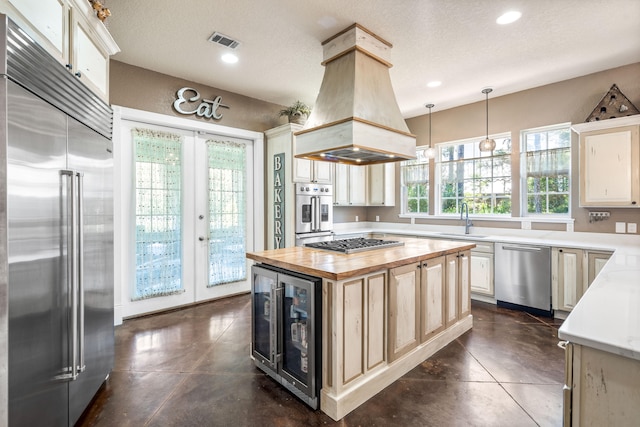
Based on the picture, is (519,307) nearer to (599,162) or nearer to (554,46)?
(599,162)

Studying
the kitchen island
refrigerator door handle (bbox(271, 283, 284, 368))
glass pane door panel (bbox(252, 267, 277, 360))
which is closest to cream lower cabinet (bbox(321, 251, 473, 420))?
the kitchen island

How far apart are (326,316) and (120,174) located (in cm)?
303

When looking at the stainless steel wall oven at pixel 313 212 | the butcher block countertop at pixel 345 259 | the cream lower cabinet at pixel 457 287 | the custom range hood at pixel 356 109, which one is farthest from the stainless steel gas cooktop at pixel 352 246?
the stainless steel wall oven at pixel 313 212

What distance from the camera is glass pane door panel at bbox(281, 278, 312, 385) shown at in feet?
7.03

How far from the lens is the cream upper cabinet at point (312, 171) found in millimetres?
4551

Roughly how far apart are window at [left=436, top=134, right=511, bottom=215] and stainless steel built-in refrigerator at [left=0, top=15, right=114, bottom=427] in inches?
192

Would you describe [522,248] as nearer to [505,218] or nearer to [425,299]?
[505,218]

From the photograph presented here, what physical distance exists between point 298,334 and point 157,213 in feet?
8.71

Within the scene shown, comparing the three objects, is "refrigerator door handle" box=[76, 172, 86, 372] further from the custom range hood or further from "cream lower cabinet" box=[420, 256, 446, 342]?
"cream lower cabinet" box=[420, 256, 446, 342]

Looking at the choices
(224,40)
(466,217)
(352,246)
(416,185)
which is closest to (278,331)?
(352,246)

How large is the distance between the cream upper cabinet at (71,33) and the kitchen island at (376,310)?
1727 millimetres

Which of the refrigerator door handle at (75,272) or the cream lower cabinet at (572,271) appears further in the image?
the cream lower cabinet at (572,271)

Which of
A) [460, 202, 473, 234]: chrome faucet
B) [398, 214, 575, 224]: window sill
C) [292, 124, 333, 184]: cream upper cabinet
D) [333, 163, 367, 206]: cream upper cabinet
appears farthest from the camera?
[333, 163, 367, 206]: cream upper cabinet

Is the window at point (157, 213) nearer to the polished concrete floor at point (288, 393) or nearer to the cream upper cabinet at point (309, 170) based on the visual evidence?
the polished concrete floor at point (288, 393)
